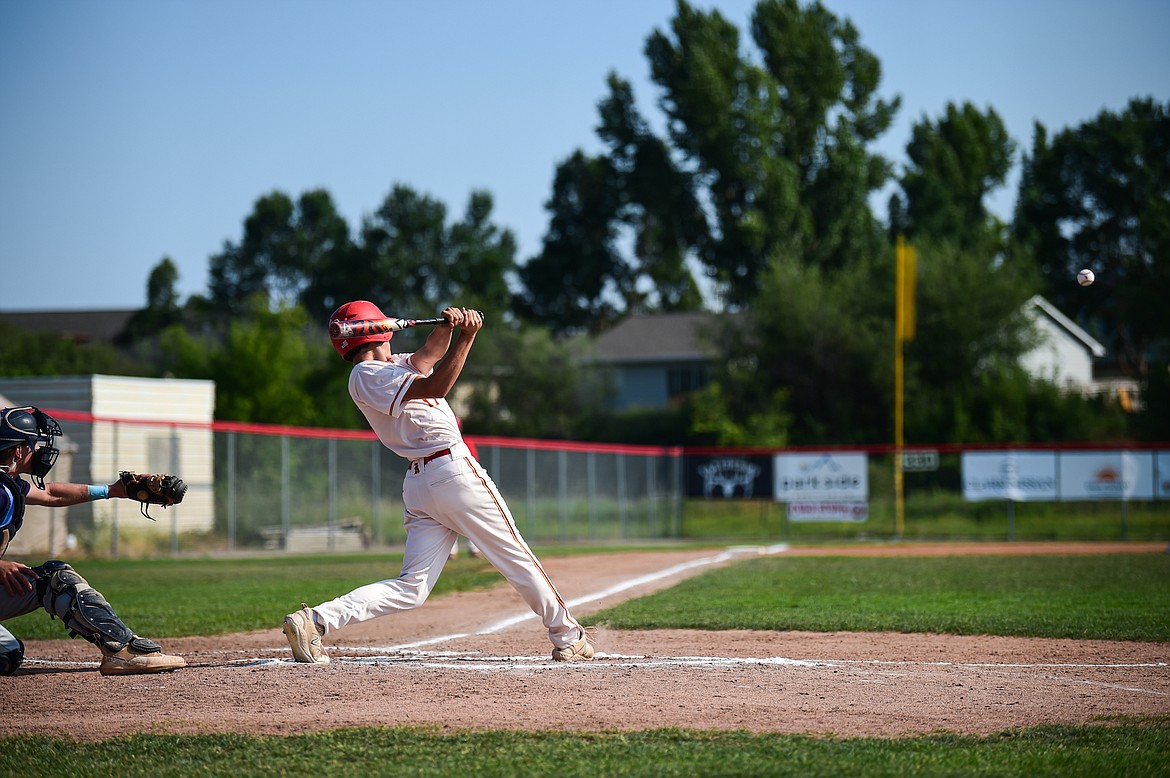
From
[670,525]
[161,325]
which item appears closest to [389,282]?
→ [161,325]

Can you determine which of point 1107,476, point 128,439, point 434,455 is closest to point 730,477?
point 1107,476

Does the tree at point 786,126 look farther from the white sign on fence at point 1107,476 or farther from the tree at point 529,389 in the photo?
the white sign on fence at point 1107,476

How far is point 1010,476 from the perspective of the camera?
26656 millimetres

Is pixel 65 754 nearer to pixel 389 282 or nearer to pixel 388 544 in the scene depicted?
pixel 388 544

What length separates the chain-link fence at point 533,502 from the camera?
2069 centimetres

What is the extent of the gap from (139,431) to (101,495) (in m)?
15.5

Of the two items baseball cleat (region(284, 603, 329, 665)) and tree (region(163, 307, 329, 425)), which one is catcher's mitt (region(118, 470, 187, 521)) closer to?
baseball cleat (region(284, 603, 329, 665))

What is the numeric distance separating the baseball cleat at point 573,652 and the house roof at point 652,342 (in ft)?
157

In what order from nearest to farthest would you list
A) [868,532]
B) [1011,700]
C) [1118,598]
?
[1011,700]
[1118,598]
[868,532]

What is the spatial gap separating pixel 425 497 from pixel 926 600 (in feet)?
19.5

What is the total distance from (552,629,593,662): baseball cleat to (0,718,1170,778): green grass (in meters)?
1.91

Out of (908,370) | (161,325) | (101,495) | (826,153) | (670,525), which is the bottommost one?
(670,525)

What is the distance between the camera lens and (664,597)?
1087cm

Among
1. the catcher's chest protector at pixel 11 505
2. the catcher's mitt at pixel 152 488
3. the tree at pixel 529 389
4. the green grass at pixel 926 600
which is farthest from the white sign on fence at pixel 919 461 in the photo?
the catcher's chest protector at pixel 11 505
